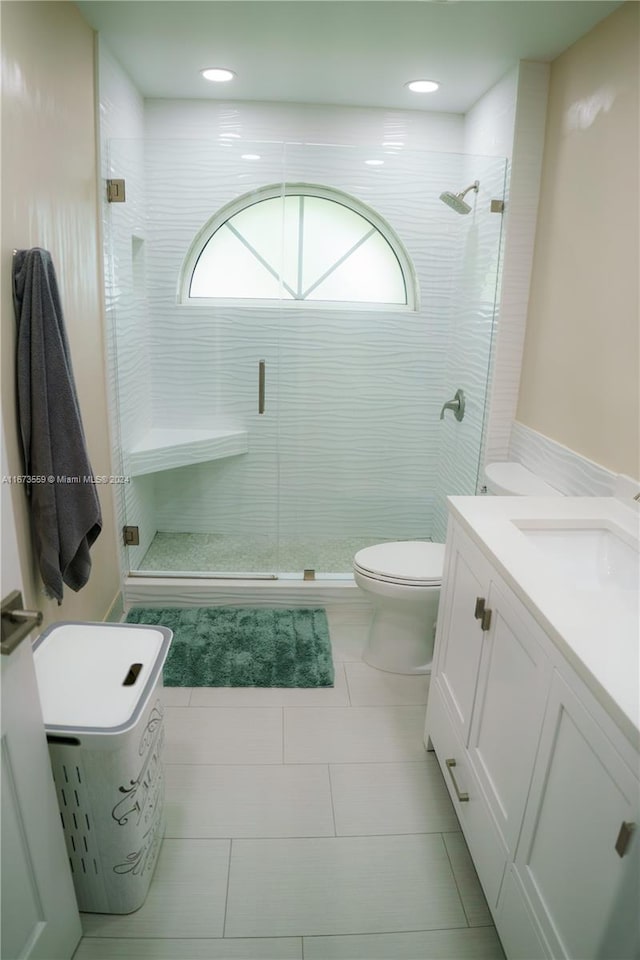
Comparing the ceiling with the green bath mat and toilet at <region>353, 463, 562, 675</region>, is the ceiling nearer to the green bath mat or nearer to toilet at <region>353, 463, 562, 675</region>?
toilet at <region>353, 463, 562, 675</region>

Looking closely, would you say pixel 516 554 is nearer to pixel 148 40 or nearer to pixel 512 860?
pixel 512 860

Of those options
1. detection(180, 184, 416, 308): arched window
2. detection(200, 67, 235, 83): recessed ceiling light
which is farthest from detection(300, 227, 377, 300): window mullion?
detection(200, 67, 235, 83): recessed ceiling light

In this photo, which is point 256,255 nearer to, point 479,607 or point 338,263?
point 338,263

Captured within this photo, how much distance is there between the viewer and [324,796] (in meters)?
1.81

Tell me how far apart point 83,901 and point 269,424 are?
2.16 metres

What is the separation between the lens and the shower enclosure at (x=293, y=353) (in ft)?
9.36

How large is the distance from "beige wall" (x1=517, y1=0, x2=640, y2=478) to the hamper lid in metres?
1.53

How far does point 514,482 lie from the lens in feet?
7.72

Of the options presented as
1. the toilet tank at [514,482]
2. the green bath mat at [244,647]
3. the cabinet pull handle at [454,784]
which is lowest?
the green bath mat at [244,647]

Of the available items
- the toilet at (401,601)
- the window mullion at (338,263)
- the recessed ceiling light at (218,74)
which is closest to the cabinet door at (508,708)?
the toilet at (401,601)

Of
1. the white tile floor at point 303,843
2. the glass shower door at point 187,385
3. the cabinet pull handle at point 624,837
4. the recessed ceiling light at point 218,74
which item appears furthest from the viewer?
the glass shower door at point 187,385

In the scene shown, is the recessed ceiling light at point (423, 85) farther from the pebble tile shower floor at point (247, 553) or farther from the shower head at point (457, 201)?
the pebble tile shower floor at point (247, 553)

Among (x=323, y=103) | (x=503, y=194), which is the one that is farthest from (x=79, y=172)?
(x=503, y=194)

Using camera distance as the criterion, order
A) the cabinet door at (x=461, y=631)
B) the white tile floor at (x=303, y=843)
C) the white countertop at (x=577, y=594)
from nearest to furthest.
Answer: the white countertop at (x=577, y=594) < the white tile floor at (x=303, y=843) < the cabinet door at (x=461, y=631)
